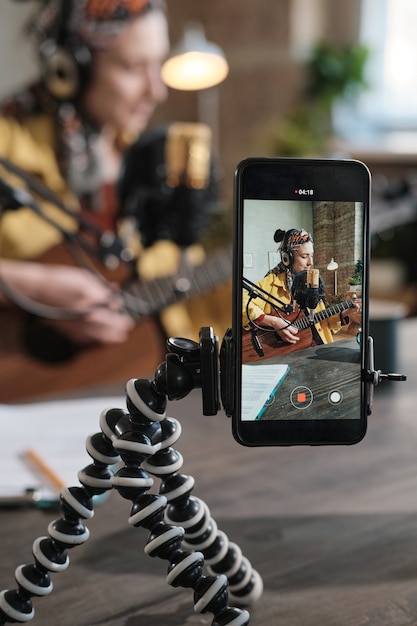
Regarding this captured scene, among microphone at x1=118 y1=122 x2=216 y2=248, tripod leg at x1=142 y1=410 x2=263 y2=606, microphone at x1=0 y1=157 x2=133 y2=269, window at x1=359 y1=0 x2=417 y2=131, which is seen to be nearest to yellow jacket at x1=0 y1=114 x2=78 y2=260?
microphone at x1=118 y1=122 x2=216 y2=248

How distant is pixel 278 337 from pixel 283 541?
0.62 ft

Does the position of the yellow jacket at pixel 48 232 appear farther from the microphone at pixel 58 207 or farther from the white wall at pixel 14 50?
the white wall at pixel 14 50

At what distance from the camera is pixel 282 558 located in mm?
468

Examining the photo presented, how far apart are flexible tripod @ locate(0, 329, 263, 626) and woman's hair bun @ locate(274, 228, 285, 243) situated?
59mm

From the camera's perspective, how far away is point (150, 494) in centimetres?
37

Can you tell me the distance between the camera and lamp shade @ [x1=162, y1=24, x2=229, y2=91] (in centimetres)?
147

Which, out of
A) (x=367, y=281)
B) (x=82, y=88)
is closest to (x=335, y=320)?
(x=367, y=281)

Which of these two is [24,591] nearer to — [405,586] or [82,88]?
[405,586]

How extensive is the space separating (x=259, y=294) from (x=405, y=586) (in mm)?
207

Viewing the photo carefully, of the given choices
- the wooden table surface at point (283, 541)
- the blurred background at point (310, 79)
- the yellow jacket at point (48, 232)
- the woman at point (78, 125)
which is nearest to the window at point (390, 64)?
the blurred background at point (310, 79)

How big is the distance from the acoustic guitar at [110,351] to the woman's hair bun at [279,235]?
1.02 m

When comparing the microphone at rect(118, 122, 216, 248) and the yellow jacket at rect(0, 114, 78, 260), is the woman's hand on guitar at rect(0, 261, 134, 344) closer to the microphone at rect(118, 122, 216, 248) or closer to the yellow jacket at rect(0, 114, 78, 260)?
the yellow jacket at rect(0, 114, 78, 260)

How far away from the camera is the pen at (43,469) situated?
56 cm

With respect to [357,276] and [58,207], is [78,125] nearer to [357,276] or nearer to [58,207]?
[58,207]
